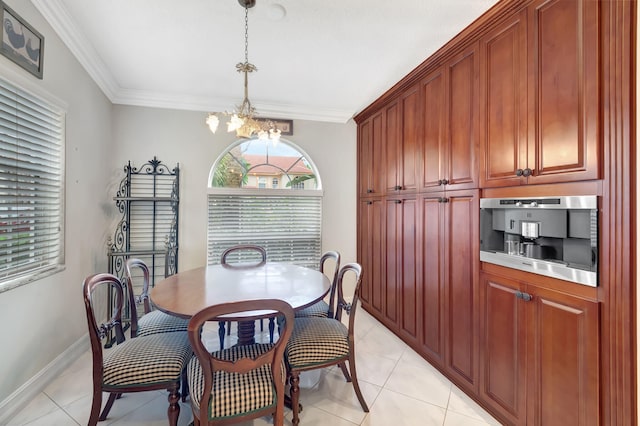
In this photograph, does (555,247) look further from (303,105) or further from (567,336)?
(303,105)

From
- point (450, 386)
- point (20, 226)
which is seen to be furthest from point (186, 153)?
point (450, 386)

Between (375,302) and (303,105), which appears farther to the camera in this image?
(303,105)

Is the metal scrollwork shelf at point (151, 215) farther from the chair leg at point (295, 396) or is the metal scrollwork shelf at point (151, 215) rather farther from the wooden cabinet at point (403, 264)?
the wooden cabinet at point (403, 264)

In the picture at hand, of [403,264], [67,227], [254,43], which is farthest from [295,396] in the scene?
[254,43]

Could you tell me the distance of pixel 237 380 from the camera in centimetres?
130

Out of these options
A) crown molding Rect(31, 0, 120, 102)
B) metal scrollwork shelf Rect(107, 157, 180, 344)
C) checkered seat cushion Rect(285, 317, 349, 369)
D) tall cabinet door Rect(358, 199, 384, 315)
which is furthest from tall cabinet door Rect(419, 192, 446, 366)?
crown molding Rect(31, 0, 120, 102)

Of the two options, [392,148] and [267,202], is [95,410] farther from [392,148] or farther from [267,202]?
[392,148]

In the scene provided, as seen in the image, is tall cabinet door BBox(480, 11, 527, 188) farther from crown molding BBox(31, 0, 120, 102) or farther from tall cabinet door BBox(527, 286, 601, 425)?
crown molding BBox(31, 0, 120, 102)

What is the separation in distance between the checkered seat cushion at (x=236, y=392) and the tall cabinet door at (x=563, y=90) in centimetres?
173

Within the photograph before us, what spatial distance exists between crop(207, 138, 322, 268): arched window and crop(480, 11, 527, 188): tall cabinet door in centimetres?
223

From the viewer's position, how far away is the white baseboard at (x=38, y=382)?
1659 millimetres

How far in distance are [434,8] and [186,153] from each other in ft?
9.40

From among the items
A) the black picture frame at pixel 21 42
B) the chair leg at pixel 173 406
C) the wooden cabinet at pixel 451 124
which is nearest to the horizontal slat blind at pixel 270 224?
the wooden cabinet at pixel 451 124

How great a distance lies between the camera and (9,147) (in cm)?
167
